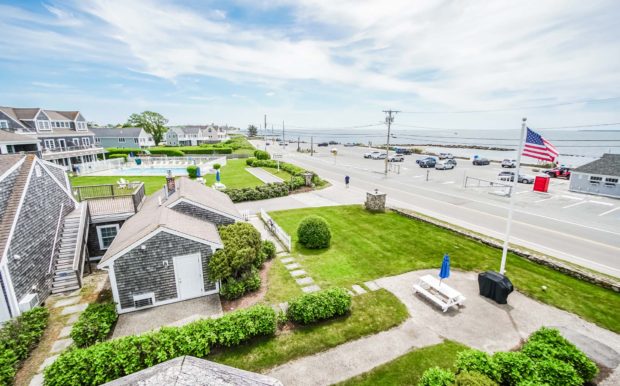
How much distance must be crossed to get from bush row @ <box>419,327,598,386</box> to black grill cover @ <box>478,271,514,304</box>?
347cm

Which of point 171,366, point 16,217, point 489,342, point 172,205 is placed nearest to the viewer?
point 171,366

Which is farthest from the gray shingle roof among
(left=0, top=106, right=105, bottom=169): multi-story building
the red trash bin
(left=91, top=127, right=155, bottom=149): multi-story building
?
(left=91, top=127, right=155, bottom=149): multi-story building

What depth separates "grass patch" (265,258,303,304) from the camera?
12281 mm

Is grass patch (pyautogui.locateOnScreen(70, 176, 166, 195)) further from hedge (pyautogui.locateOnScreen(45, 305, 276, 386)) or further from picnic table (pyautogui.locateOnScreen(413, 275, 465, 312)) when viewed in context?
picnic table (pyautogui.locateOnScreen(413, 275, 465, 312))

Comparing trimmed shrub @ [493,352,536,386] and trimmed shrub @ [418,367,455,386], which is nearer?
trimmed shrub @ [418,367,455,386]

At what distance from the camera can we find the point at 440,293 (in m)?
12.1

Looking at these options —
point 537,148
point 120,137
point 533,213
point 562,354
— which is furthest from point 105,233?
point 120,137

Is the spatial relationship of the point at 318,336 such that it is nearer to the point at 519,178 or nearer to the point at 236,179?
the point at 236,179

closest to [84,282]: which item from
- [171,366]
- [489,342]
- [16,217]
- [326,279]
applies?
[16,217]

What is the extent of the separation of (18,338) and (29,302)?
2021 millimetres

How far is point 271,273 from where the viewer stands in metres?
14.4

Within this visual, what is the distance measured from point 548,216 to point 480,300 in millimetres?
17230

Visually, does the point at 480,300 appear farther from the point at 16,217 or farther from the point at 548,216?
the point at 16,217

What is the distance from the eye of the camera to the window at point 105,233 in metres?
16.1
